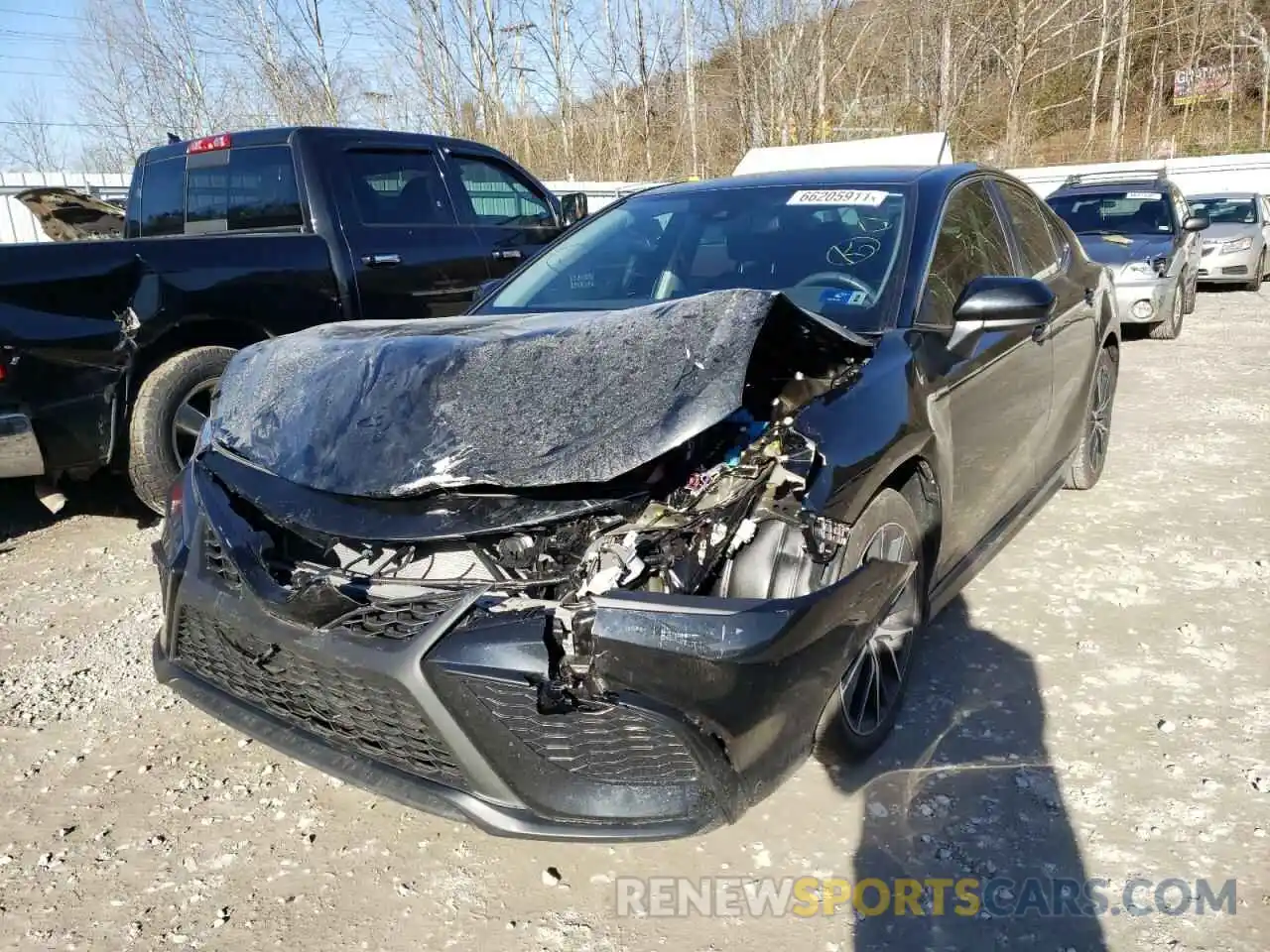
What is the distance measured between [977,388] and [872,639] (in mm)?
1043

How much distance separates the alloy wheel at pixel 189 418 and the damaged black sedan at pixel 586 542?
1.93 meters

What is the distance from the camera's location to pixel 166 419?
14.7 ft

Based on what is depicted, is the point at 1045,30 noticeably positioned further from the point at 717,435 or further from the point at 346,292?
the point at 717,435

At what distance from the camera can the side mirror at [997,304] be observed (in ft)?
9.43

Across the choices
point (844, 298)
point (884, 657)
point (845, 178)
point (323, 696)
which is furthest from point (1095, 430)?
point (323, 696)

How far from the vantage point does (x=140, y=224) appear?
6305mm

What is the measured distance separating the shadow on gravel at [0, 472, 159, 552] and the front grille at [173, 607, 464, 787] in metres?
3.09

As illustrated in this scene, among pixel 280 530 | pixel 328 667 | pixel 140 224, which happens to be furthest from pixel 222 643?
pixel 140 224

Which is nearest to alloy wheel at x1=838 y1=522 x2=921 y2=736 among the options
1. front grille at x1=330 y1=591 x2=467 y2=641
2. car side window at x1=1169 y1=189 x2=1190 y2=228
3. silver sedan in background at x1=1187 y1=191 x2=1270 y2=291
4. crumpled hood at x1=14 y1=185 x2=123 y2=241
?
front grille at x1=330 y1=591 x2=467 y2=641

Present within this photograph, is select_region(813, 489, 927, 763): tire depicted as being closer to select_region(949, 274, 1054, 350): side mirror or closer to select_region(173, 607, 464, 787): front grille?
select_region(949, 274, 1054, 350): side mirror

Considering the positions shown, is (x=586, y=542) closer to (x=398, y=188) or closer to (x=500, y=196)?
(x=398, y=188)

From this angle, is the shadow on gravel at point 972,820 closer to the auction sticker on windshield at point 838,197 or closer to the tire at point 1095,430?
the auction sticker on windshield at point 838,197

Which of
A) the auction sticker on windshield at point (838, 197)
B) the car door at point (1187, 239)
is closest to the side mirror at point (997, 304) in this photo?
the auction sticker on windshield at point (838, 197)

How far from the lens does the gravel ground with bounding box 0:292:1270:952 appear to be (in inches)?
86.4
